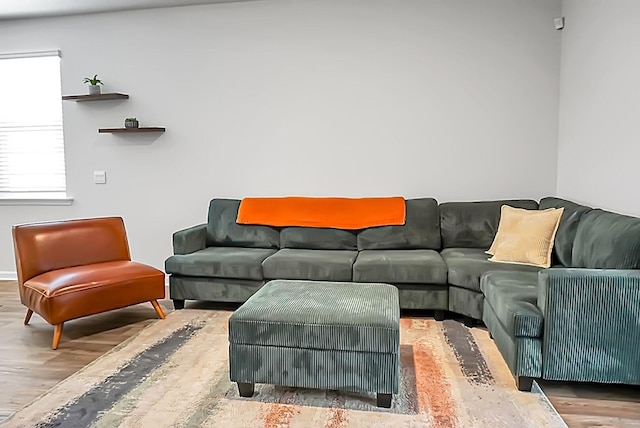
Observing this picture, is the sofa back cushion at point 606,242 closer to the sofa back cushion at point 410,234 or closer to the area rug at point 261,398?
the area rug at point 261,398

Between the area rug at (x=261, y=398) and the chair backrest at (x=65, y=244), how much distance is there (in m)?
0.94

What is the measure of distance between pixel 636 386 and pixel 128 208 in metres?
4.25

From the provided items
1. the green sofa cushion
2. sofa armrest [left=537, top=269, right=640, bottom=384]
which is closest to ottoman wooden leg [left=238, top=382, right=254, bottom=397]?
the green sofa cushion

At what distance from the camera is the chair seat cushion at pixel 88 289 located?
9.91 ft

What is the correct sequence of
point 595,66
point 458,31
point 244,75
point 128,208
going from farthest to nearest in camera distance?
1. point 128,208
2. point 244,75
3. point 458,31
4. point 595,66

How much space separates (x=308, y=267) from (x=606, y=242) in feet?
6.17

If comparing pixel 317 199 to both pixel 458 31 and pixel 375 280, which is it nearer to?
pixel 375 280

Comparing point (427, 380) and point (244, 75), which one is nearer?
point (427, 380)

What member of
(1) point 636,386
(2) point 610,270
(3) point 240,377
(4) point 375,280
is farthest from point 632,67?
(3) point 240,377

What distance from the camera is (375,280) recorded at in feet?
11.2

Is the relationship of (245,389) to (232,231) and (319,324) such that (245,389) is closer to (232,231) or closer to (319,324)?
(319,324)

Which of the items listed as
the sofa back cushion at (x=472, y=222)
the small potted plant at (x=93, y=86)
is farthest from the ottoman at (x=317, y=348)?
the small potted plant at (x=93, y=86)

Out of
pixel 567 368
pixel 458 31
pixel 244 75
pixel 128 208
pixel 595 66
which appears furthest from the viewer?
pixel 128 208

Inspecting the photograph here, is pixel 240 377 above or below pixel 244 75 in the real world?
below
